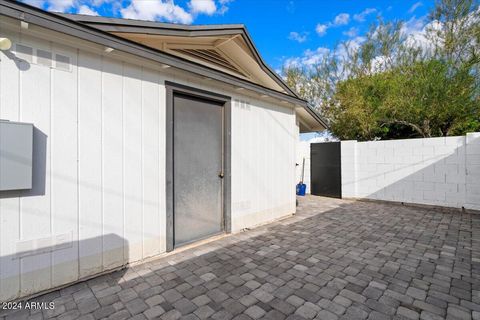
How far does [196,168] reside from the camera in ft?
12.7

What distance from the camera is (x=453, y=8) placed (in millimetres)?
10195

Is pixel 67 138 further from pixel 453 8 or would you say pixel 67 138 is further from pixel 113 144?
pixel 453 8

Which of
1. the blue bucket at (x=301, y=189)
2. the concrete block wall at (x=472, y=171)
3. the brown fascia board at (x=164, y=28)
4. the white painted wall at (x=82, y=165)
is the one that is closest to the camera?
the white painted wall at (x=82, y=165)

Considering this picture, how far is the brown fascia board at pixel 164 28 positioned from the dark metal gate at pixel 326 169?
16.9ft

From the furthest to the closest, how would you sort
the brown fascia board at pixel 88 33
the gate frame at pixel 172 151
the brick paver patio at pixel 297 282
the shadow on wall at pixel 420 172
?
the shadow on wall at pixel 420 172 < the gate frame at pixel 172 151 < the brick paver patio at pixel 297 282 < the brown fascia board at pixel 88 33

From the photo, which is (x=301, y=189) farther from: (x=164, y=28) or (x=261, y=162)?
(x=164, y=28)

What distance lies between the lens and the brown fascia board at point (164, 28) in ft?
9.02

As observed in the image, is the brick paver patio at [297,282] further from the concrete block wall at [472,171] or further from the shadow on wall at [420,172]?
the shadow on wall at [420,172]

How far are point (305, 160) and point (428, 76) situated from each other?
226 inches

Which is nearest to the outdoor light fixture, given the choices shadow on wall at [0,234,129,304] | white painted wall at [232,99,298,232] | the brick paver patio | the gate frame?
the gate frame

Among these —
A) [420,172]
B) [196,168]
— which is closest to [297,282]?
[196,168]

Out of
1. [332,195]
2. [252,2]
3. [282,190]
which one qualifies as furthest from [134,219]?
[252,2]

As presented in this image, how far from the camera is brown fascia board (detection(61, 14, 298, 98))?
2748 millimetres

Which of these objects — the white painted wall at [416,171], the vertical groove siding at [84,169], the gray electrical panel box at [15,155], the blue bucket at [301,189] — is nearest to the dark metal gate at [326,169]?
the white painted wall at [416,171]
